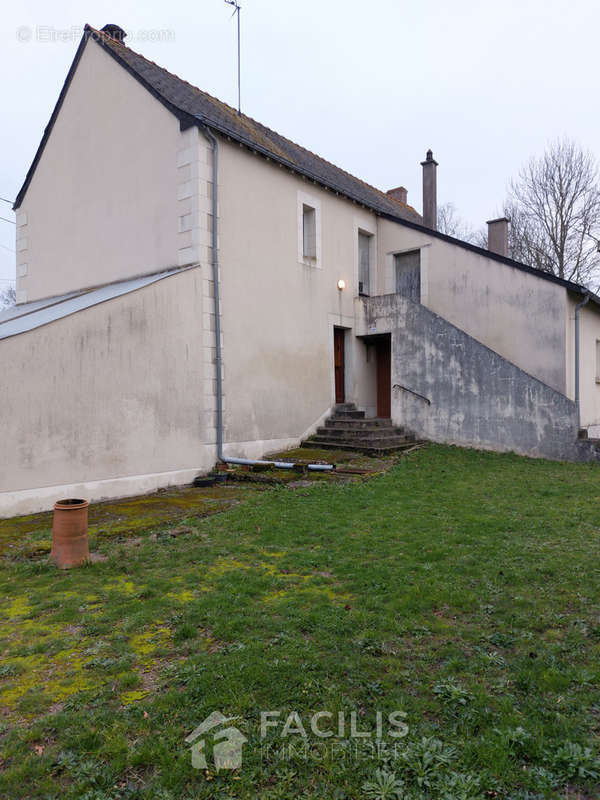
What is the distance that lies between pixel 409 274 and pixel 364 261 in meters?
1.25

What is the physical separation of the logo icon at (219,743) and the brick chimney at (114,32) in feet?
43.3

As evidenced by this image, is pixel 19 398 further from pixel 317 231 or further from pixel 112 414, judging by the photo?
pixel 317 231

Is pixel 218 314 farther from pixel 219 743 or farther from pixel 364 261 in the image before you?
pixel 219 743

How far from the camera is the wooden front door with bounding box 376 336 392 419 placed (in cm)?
1364

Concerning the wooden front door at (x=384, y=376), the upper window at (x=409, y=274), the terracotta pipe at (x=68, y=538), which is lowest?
the terracotta pipe at (x=68, y=538)

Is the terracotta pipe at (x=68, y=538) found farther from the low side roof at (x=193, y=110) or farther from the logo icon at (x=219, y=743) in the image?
the low side roof at (x=193, y=110)

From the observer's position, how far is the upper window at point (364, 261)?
13742mm

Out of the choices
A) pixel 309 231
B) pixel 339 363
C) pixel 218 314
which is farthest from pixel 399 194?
pixel 218 314

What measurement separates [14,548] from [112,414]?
111 inches

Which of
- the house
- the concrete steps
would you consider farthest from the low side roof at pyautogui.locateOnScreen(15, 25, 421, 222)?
the concrete steps

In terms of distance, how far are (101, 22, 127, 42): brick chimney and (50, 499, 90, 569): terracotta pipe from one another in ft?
36.4

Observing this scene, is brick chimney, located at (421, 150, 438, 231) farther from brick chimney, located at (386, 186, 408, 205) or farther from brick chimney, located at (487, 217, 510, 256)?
brick chimney, located at (386, 186, 408, 205)

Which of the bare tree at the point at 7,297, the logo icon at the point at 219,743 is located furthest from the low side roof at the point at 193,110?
the bare tree at the point at 7,297

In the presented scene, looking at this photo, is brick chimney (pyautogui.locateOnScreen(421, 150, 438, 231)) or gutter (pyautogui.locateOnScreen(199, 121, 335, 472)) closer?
gutter (pyautogui.locateOnScreen(199, 121, 335, 472))
